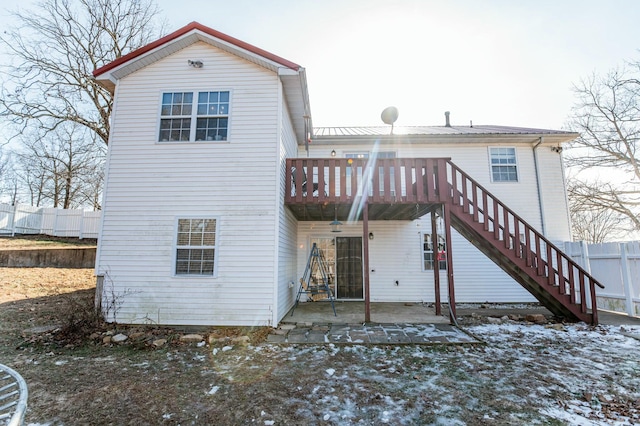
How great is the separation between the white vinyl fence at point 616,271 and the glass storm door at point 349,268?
6.67 meters

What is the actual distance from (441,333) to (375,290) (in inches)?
154

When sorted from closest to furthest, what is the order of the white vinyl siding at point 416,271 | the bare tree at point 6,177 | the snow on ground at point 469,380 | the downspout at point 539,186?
1. the snow on ground at point 469,380
2. the white vinyl siding at point 416,271
3. the downspout at point 539,186
4. the bare tree at point 6,177

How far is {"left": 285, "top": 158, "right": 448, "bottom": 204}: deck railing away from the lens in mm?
7062

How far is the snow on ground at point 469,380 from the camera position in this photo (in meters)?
3.11

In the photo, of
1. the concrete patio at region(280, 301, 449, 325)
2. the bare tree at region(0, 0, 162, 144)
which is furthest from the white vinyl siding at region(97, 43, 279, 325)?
the bare tree at region(0, 0, 162, 144)

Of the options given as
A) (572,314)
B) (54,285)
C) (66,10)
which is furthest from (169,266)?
(66,10)

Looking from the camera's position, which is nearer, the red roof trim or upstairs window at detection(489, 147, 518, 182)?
the red roof trim

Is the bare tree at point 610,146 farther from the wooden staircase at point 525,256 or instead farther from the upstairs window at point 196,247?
the upstairs window at point 196,247

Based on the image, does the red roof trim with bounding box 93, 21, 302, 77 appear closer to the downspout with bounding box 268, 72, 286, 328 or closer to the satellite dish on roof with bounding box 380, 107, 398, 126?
the downspout with bounding box 268, 72, 286, 328

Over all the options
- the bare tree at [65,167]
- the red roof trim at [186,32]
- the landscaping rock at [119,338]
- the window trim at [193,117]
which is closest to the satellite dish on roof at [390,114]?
the red roof trim at [186,32]

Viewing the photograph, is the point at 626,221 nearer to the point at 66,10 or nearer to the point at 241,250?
the point at 241,250

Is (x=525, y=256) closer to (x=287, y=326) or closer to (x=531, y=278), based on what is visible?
(x=531, y=278)

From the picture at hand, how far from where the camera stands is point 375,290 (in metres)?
9.81

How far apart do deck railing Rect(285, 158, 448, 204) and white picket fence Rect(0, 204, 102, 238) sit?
14.1m
